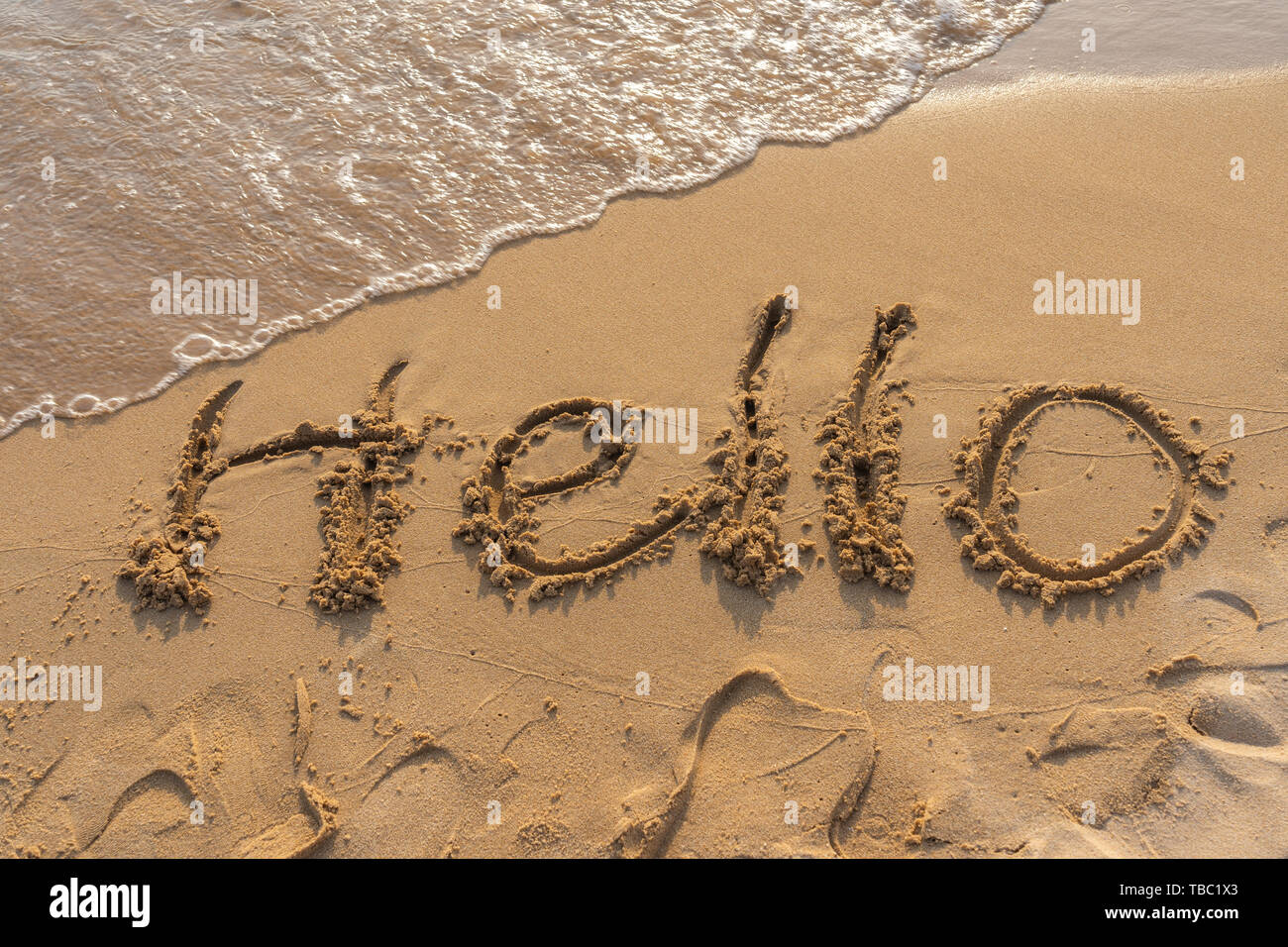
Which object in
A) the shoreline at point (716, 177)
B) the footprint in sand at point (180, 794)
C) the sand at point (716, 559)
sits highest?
the shoreline at point (716, 177)

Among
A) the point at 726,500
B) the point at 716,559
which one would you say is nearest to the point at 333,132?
the point at 726,500

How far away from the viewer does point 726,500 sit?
4031mm

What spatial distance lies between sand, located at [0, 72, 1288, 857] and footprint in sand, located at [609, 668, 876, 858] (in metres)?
0.01

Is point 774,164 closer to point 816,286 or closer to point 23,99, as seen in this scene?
point 816,286

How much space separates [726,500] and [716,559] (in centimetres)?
31

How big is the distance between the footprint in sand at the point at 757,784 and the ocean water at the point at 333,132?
3.27 m

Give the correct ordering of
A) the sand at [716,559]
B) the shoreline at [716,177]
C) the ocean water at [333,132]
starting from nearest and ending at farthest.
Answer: the sand at [716,559]
the shoreline at [716,177]
the ocean water at [333,132]

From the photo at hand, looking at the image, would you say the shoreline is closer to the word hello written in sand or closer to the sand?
the sand

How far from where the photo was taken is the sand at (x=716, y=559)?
3.32m

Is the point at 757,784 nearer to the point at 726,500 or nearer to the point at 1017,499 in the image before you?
the point at 726,500

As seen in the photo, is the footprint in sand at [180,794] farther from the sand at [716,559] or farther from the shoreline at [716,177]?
the shoreline at [716,177]

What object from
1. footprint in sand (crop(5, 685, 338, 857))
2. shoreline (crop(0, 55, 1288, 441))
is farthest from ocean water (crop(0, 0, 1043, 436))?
footprint in sand (crop(5, 685, 338, 857))

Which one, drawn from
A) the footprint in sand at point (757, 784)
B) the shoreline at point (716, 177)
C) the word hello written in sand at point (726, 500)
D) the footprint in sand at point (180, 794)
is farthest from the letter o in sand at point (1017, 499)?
the footprint in sand at point (180, 794)
